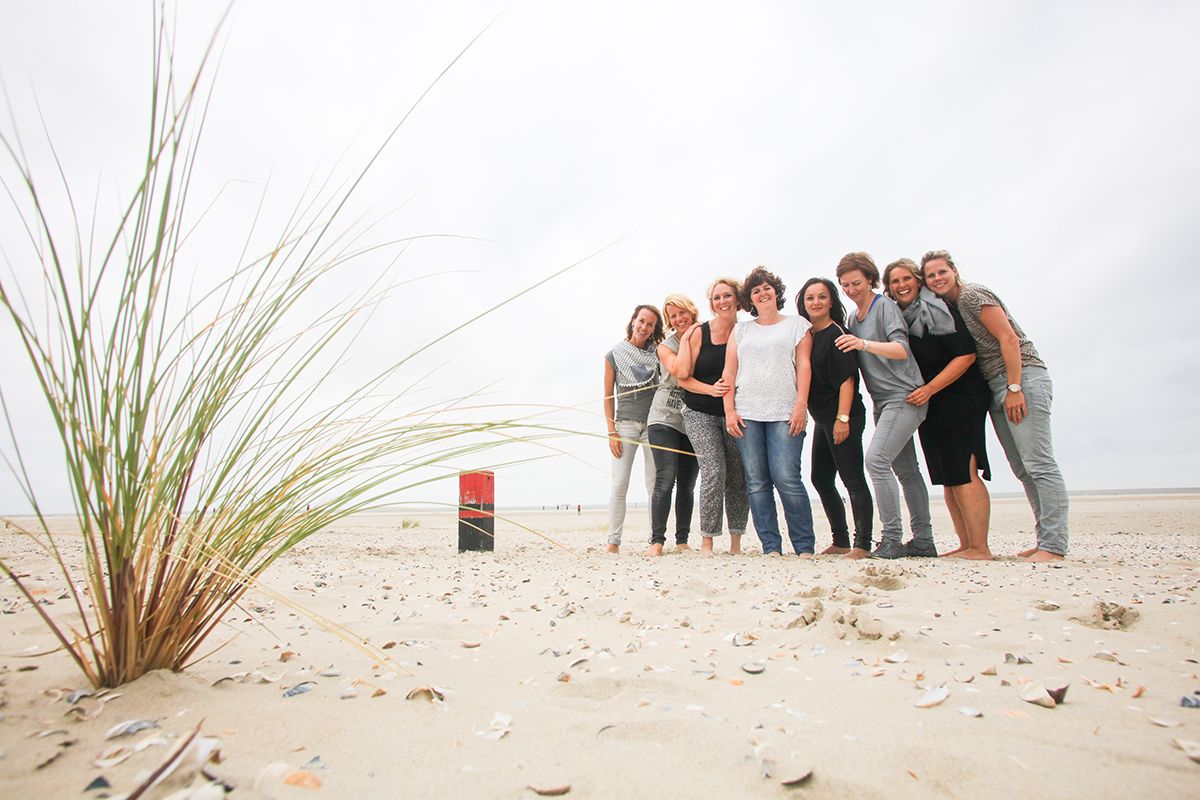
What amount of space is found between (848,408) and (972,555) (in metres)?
1.09

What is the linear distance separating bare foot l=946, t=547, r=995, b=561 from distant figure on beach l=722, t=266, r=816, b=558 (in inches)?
32.2

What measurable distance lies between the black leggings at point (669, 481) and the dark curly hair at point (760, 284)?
105cm

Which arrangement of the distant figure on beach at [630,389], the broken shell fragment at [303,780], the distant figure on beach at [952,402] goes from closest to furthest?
the broken shell fragment at [303,780] < the distant figure on beach at [952,402] < the distant figure on beach at [630,389]

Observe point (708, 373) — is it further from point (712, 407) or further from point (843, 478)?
point (843, 478)

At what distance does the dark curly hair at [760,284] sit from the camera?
4387 millimetres

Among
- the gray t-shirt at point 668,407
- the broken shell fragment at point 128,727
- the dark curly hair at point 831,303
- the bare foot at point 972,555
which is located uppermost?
the dark curly hair at point 831,303

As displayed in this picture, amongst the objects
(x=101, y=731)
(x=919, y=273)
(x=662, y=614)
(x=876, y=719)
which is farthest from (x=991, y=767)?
(x=919, y=273)

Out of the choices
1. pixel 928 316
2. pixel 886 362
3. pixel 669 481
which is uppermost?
pixel 928 316

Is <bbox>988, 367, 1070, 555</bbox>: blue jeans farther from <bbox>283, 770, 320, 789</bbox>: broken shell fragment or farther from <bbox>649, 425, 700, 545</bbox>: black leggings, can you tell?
<bbox>283, 770, 320, 789</bbox>: broken shell fragment

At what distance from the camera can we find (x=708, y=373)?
4.52 meters

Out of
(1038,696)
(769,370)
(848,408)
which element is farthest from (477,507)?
(1038,696)

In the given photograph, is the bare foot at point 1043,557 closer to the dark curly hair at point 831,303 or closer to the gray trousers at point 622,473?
the dark curly hair at point 831,303

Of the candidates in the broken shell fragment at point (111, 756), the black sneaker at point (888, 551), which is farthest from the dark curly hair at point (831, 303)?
the broken shell fragment at point (111, 756)

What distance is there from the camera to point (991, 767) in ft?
3.21
